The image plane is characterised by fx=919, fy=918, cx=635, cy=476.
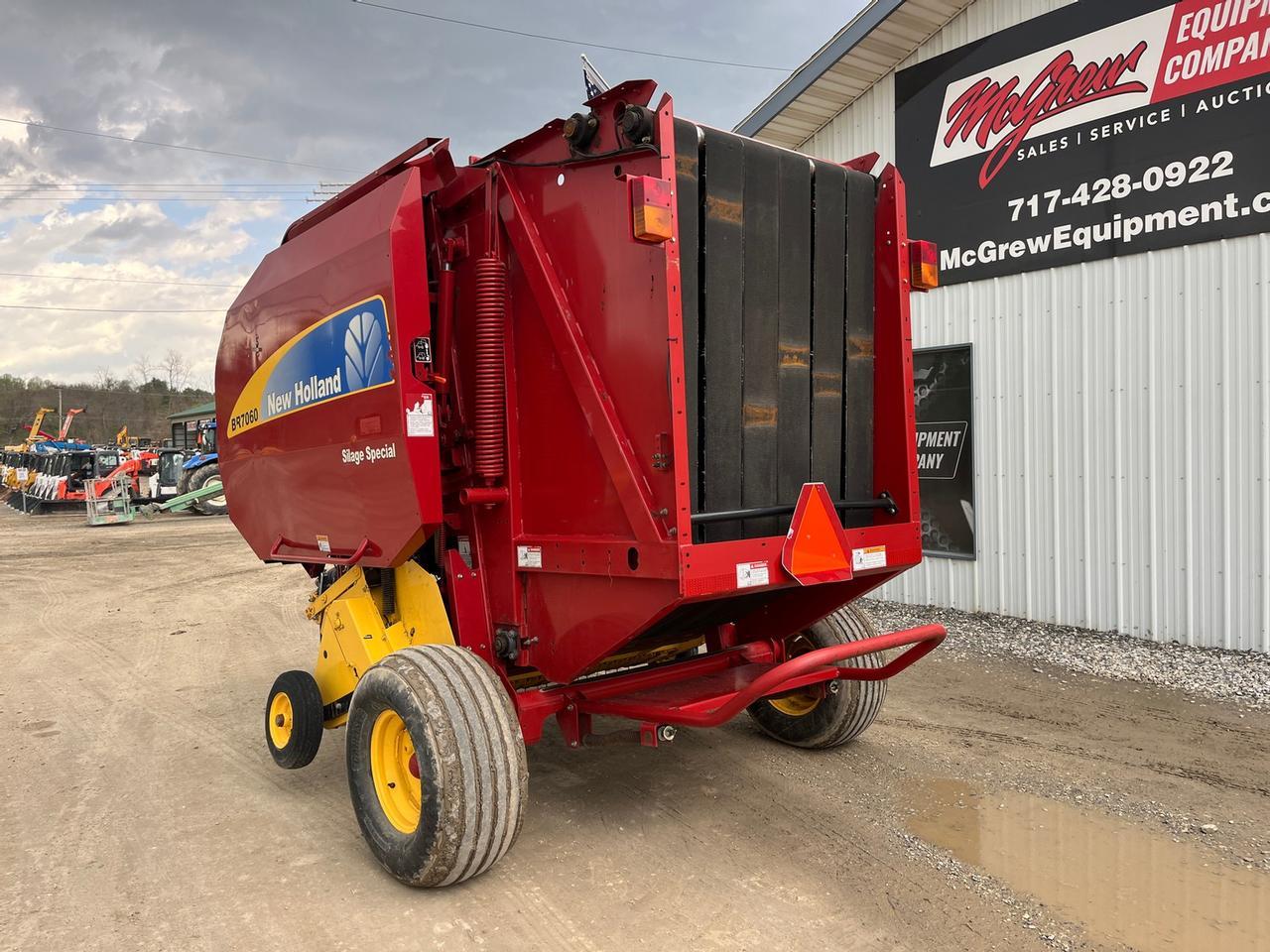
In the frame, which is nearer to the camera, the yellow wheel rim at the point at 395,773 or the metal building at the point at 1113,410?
the yellow wheel rim at the point at 395,773

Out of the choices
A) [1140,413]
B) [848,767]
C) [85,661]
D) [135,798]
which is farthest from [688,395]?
[85,661]

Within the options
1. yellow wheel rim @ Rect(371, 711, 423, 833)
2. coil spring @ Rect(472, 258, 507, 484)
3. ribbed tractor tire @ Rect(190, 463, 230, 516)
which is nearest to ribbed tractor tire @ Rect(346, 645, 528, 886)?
yellow wheel rim @ Rect(371, 711, 423, 833)

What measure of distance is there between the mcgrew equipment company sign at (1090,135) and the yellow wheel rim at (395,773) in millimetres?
6418

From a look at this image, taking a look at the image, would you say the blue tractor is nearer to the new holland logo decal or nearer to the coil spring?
the new holland logo decal

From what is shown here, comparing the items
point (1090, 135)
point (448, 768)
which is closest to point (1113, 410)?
point (1090, 135)

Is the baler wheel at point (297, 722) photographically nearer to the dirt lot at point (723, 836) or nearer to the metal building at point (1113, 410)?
the dirt lot at point (723, 836)

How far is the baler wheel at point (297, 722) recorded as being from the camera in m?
4.53

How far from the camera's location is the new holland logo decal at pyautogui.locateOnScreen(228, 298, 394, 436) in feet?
13.1

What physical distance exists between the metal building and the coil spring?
5.32 metres

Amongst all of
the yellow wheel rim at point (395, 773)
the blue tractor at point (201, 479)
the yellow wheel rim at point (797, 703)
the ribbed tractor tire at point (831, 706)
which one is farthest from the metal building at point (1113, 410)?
the blue tractor at point (201, 479)

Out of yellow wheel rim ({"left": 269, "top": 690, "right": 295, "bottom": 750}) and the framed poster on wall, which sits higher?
the framed poster on wall

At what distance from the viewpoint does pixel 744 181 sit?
11.9 ft

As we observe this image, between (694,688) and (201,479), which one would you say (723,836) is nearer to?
(694,688)

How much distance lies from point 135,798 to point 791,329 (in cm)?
392
